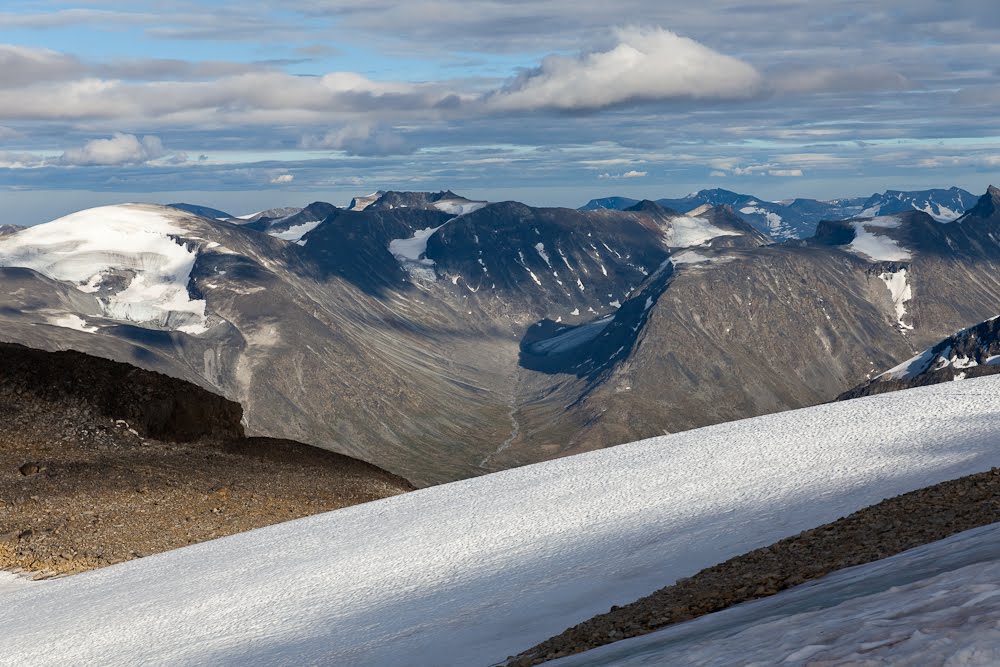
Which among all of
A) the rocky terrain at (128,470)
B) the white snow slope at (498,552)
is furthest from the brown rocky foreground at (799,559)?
the rocky terrain at (128,470)

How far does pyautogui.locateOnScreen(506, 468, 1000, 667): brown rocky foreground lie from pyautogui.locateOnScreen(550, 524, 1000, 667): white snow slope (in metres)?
1.54

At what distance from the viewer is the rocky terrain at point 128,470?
145 feet

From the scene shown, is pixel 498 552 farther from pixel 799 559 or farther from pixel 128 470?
pixel 128 470

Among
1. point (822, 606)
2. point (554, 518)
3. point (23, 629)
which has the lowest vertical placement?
point (23, 629)

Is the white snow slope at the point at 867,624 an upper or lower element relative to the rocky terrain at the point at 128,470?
upper

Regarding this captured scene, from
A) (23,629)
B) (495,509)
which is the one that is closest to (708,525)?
(495,509)

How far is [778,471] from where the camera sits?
34.5 metres

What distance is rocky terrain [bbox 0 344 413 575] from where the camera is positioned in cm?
4428

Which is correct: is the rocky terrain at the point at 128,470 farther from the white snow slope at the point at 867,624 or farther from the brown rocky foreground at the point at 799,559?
the white snow slope at the point at 867,624

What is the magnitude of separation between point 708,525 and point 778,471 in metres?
6.42

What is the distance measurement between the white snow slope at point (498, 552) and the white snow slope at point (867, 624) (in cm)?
700

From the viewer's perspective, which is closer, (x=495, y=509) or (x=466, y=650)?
(x=466, y=650)

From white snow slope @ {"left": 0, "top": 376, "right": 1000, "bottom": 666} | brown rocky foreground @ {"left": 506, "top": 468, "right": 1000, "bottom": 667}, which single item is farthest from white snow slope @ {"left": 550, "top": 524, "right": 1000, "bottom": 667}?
white snow slope @ {"left": 0, "top": 376, "right": 1000, "bottom": 666}

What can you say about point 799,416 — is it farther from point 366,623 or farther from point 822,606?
point 822,606
